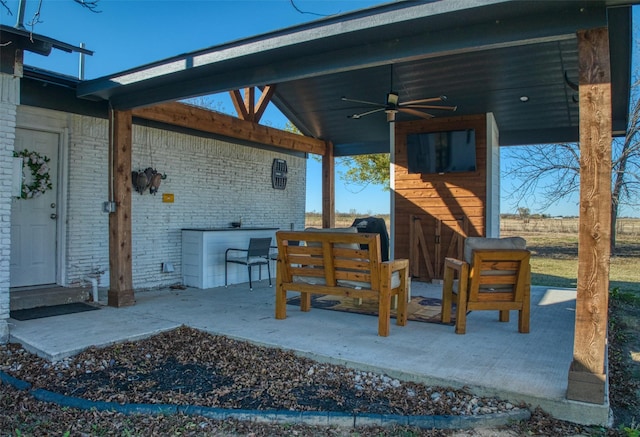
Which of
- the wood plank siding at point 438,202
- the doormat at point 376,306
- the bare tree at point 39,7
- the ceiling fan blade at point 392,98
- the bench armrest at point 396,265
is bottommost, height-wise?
the doormat at point 376,306

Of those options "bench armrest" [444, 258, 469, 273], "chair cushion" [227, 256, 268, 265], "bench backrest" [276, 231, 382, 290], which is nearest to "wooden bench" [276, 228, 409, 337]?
"bench backrest" [276, 231, 382, 290]

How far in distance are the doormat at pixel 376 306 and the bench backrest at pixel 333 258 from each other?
80 centimetres

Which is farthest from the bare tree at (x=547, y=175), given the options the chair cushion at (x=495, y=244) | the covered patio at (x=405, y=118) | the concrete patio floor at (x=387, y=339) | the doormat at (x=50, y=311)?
the doormat at (x=50, y=311)

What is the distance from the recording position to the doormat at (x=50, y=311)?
4434mm

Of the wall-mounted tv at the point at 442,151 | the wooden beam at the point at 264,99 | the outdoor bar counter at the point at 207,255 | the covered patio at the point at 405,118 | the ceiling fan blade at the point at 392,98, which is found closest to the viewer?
the covered patio at the point at 405,118

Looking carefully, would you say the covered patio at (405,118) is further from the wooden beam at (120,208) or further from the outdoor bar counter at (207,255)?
the outdoor bar counter at (207,255)

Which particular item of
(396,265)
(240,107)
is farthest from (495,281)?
(240,107)

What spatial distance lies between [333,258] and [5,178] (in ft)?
9.63

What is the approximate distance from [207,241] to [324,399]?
13.2 feet

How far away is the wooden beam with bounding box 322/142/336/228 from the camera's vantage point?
8.86 metres

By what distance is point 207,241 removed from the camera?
20.7 feet

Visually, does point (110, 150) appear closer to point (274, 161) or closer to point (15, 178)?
point (15, 178)

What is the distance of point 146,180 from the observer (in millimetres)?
5980

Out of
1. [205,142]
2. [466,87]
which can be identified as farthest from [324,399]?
[205,142]
